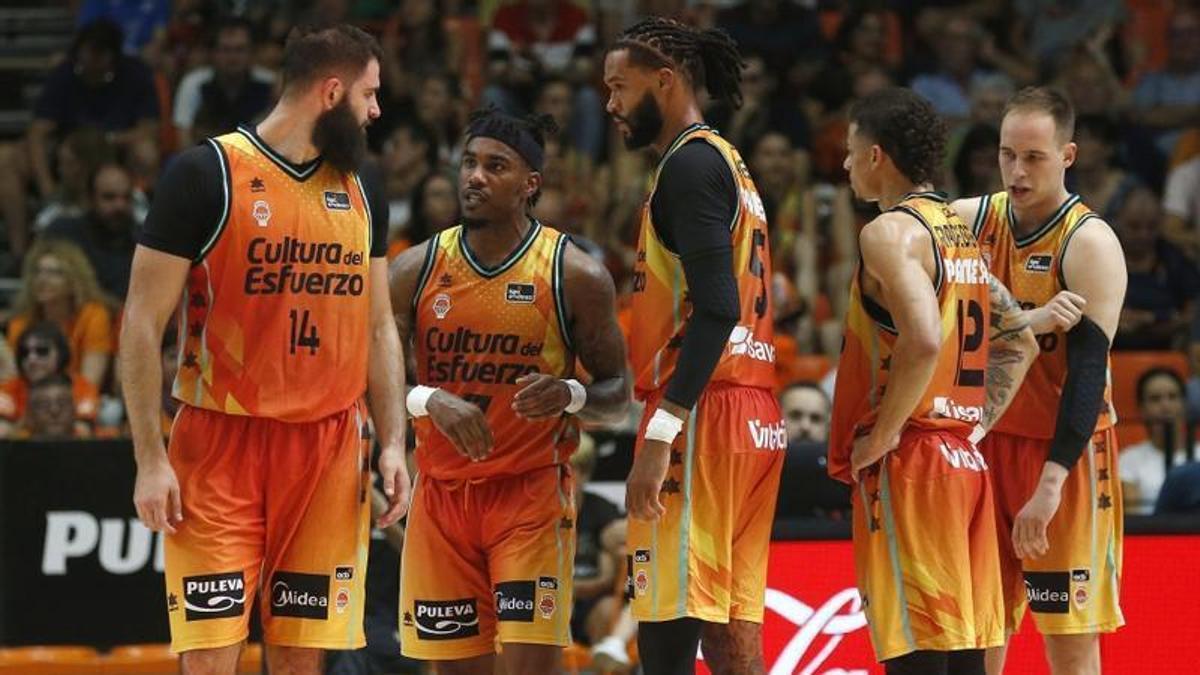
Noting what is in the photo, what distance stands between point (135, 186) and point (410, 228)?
8.30ft

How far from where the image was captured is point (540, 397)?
7000mm

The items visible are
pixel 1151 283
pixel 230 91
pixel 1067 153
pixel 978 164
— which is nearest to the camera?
pixel 1067 153

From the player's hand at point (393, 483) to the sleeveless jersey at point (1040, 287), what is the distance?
7.54 feet

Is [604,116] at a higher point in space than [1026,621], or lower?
higher

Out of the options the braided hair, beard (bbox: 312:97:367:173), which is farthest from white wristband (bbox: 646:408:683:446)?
beard (bbox: 312:97:367:173)

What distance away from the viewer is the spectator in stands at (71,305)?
12797mm

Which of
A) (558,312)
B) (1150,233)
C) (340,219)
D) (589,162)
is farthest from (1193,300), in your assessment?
(340,219)

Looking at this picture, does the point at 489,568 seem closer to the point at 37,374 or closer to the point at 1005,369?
the point at 1005,369

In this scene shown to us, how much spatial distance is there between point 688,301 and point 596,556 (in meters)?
4.42

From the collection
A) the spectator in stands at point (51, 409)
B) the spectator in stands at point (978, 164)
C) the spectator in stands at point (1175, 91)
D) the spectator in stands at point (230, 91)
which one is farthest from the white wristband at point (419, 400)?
the spectator in stands at point (1175, 91)

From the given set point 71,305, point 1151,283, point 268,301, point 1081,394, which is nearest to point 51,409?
point 71,305

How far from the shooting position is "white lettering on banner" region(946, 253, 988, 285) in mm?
6656

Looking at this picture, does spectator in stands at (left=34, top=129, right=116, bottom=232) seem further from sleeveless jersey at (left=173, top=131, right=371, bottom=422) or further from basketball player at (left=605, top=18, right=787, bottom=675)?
basketball player at (left=605, top=18, right=787, bottom=675)

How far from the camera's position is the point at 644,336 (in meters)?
6.69
